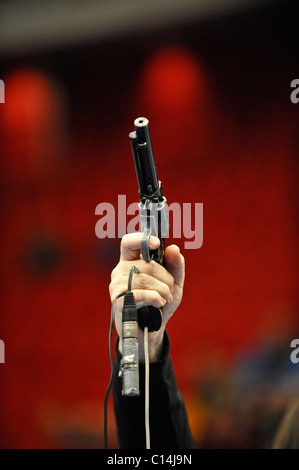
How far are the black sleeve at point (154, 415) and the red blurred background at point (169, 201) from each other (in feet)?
3.31

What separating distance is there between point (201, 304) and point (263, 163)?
68cm

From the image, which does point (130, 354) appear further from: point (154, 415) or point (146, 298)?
point (154, 415)

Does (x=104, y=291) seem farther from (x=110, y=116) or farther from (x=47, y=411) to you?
(x=110, y=116)

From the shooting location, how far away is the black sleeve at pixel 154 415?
83cm

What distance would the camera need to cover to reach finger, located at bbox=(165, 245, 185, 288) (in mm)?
868

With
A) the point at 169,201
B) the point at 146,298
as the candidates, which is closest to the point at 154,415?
the point at 146,298

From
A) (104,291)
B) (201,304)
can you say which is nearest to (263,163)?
(201,304)

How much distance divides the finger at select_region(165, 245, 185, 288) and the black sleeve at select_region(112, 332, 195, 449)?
0.60ft

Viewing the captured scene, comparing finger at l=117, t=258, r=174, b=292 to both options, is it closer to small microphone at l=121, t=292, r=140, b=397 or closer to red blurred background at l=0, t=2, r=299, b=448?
small microphone at l=121, t=292, r=140, b=397

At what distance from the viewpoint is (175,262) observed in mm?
880

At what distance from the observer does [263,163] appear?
6.08ft

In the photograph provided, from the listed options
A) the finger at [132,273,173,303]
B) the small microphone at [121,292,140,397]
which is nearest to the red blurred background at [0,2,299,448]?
the finger at [132,273,173,303]

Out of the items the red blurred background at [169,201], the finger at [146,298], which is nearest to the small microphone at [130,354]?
the finger at [146,298]
